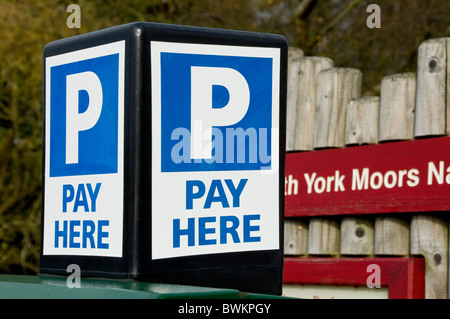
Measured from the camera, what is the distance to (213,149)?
2.18 m

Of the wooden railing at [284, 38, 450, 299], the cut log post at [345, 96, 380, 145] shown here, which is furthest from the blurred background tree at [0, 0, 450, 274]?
the cut log post at [345, 96, 380, 145]

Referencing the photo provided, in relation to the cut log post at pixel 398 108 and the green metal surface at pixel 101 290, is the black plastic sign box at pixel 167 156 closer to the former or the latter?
the green metal surface at pixel 101 290

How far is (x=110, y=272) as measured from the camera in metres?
2.12

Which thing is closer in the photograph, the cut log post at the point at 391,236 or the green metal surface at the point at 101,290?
the green metal surface at the point at 101,290

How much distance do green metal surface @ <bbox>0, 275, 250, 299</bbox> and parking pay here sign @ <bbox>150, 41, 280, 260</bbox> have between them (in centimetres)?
19

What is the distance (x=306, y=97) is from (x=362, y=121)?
593 mm

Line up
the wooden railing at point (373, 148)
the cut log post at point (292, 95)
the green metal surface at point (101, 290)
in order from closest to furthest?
the green metal surface at point (101, 290)
the wooden railing at point (373, 148)
the cut log post at point (292, 95)

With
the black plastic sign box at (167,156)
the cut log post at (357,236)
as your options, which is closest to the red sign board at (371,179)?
the cut log post at (357,236)

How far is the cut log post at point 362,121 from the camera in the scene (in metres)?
5.26

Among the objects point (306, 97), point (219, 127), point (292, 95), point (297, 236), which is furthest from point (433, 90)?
point (219, 127)

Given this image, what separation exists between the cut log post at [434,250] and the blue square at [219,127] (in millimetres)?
2734

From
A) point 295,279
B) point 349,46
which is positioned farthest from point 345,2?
point 295,279
